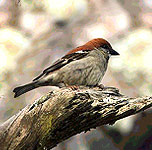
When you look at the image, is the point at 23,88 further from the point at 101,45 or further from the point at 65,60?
the point at 101,45

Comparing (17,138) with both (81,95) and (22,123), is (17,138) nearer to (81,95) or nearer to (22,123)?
(22,123)

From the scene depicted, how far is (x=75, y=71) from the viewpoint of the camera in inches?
102

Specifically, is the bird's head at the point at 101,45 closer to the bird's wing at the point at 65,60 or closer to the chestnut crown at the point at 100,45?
the chestnut crown at the point at 100,45

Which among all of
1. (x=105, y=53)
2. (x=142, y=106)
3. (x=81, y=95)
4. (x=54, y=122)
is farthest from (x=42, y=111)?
(x=105, y=53)

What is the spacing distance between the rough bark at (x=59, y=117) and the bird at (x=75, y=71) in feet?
2.16

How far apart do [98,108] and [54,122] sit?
0.26 m

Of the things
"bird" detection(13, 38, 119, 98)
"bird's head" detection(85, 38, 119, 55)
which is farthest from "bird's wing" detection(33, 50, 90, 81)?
"bird's head" detection(85, 38, 119, 55)

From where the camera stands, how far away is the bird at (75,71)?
8.42ft

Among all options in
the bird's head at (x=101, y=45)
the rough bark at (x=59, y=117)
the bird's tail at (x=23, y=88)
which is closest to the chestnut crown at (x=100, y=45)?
the bird's head at (x=101, y=45)

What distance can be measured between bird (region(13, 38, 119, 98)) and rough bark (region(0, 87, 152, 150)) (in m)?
0.66

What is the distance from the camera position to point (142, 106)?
6.22 feet

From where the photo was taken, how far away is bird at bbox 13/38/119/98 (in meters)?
2.57

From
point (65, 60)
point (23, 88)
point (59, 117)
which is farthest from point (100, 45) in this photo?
point (59, 117)

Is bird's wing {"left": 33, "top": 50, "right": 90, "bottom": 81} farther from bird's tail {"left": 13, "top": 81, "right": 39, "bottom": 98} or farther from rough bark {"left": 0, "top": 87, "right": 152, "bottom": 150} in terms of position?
rough bark {"left": 0, "top": 87, "right": 152, "bottom": 150}
